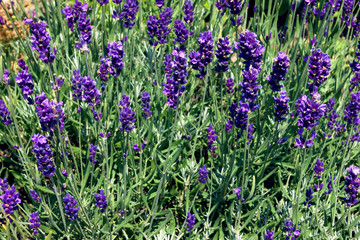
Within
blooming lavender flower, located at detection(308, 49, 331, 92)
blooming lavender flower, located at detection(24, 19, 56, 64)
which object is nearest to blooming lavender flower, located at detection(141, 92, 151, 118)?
blooming lavender flower, located at detection(24, 19, 56, 64)

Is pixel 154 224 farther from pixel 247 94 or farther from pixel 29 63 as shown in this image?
pixel 29 63

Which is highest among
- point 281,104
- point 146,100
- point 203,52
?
point 203,52

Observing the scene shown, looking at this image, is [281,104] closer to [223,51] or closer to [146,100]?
[223,51]

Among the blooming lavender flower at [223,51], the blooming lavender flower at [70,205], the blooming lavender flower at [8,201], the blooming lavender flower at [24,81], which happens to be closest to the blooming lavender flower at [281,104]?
the blooming lavender flower at [223,51]

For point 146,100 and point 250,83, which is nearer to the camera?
point 250,83

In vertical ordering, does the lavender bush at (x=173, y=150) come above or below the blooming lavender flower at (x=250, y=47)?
below

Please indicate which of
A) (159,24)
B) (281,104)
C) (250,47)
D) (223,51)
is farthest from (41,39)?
(281,104)

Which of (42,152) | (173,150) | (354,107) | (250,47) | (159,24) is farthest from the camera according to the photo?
(173,150)

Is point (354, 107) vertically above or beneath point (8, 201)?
above

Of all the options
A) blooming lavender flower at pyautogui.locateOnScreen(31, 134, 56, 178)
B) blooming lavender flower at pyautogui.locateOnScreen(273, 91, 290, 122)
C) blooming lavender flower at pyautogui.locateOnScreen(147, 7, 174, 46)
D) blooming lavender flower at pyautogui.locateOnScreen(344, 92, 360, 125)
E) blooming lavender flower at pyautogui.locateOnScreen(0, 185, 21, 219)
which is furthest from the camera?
blooming lavender flower at pyautogui.locateOnScreen(147, 7, 174, 46)

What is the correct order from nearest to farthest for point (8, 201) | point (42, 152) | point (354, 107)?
point (42, 152) < point (8, 201) < point (354, 107)

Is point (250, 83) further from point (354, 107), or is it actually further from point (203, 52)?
point (354, 107)

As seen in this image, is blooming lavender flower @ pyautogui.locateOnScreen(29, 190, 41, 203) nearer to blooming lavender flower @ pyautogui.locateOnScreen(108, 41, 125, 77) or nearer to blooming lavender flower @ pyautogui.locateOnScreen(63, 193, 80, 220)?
blooming lavender flower @ pyautogui.locateOnScreen(63, 193, 80, 220)

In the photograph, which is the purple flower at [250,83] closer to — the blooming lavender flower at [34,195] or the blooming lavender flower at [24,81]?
the blooming lavender flower at [24,81]
